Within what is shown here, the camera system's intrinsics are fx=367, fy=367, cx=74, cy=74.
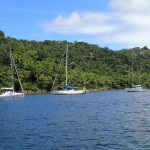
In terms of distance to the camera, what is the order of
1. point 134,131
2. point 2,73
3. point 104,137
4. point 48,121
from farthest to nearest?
1. point 2,73
2. point 48,121
3. point 134,131
4. point 104,137

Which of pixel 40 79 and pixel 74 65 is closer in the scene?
pixel 40 79

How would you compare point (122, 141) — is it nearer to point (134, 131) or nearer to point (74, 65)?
point (134, 131)

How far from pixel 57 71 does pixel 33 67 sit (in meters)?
10.4

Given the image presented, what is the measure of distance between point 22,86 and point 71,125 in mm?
99286

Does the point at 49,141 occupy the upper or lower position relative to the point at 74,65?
lower

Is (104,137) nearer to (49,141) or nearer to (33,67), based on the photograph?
(49,141)

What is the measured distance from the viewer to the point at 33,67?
5940 inches

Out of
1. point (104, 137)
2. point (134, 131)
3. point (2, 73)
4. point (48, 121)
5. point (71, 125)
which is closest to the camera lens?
point (104, 137)

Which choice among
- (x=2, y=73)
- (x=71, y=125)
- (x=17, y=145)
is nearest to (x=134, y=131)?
(x=71, y=125)

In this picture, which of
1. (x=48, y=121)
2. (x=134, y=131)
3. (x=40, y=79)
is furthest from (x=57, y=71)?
(x=134, y=131)

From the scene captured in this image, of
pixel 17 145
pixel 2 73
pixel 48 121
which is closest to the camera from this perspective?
pixel 17 145

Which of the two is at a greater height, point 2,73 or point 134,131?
point 2,73

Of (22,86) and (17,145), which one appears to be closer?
(17,145)

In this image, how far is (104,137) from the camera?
36000mm
